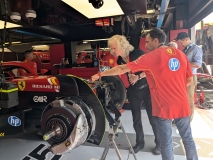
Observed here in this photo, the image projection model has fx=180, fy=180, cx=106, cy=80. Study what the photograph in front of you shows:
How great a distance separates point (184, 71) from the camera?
1.72 meters

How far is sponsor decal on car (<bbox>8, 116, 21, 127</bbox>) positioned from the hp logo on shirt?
61.3 inches

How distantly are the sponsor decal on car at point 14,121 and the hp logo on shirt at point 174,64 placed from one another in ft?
5.11

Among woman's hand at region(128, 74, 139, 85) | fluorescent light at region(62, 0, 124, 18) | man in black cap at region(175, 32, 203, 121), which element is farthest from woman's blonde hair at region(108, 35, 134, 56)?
man in black cap at region(175, 32, 203, 121)

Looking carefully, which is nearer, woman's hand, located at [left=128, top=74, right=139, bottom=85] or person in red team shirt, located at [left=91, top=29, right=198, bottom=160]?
person in red team shirt, located at [left=91, top=29, right=198, bottom=160]

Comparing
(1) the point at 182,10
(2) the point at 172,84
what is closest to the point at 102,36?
(1) the point at 182,10

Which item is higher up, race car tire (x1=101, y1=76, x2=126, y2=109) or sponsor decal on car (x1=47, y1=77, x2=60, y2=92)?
sponsor decal on car (x1=47, y1=77, x2=60, y2=92)

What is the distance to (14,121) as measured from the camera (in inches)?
70.5

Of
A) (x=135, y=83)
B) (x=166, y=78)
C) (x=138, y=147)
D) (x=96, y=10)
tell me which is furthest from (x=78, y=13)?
(x=138, y=147)

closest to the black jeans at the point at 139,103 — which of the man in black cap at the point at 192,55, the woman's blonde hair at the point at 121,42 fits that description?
the woman's blonde hair at the point at 121,42

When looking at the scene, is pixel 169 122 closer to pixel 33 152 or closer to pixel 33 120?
pixel 33 120

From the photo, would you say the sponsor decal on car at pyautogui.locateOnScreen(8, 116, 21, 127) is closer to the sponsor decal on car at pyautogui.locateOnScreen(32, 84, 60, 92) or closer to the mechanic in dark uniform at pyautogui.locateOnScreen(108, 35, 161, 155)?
the sponsor decal on car at pyautogui.locateOnScreen(32, 84, 60, 92)

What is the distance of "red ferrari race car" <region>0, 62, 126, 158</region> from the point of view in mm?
1432

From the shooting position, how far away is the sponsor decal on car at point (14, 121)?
1779 mm

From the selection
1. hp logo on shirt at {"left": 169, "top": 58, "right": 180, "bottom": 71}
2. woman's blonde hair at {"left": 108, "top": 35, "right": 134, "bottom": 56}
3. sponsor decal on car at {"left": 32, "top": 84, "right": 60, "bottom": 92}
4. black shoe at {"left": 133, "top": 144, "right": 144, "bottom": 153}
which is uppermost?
woman's blonde hair at {"left": 108, "top": 35, "right": 134, "bottom": 56}
